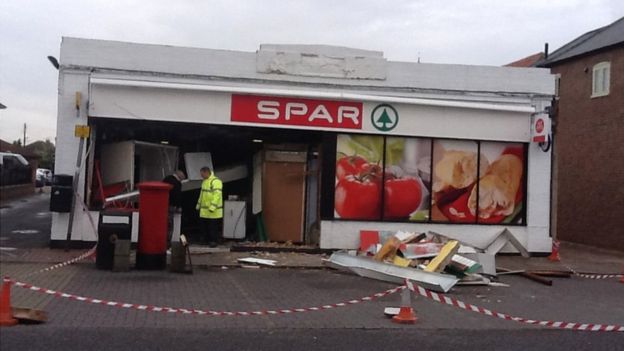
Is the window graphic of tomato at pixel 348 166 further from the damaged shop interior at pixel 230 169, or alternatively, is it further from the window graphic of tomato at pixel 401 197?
the window graphic of tomato at pixel 401 197

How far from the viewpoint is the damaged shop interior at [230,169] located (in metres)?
15.7

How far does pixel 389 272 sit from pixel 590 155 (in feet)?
39.3

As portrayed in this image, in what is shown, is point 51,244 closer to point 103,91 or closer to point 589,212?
point 103,91

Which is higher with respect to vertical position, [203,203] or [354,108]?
[354,108]

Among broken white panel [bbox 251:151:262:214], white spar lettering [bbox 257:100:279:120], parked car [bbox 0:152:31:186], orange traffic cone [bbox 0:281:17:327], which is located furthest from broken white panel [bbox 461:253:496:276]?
parked car [bbox 0:152:31:186]

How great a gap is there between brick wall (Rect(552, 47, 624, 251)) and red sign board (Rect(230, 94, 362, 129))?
24.1 feet

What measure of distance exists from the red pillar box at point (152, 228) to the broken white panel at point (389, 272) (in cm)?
338

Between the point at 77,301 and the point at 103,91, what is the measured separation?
6602 millimetres

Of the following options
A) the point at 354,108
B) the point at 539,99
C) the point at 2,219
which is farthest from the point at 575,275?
the point at 2,219

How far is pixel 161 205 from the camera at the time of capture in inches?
494

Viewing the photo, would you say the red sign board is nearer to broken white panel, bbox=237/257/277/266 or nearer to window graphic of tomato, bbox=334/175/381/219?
window graphic of tomato, bbox=334/175/381/219

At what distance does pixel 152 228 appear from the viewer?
40.8 ft

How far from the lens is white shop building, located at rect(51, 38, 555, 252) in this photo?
14.8 m

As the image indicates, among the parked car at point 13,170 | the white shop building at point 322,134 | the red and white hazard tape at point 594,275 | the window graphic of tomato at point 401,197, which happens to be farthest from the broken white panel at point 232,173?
the parked car at point 13,170
